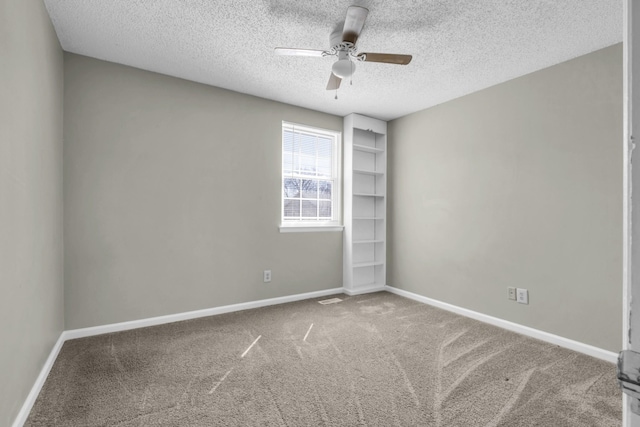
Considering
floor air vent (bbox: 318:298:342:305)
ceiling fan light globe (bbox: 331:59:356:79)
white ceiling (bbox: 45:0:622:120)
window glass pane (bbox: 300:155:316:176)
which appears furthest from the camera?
window glass pane (bbox: 300:155:316:176)

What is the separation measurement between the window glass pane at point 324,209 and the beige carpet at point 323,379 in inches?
63.7

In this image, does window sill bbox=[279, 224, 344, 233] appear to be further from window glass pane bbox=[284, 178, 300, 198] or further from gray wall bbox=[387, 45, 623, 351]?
gray wall bbox=[387, 45, 623, 351]

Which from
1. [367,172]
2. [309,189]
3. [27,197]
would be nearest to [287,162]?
[309,189]

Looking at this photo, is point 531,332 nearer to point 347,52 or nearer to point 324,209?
point 324,209

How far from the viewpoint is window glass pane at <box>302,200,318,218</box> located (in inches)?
161

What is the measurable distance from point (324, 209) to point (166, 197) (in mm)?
2009

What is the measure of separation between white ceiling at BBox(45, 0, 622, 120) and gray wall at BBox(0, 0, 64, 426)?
48 centimetres

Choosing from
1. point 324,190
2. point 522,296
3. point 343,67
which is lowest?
point 522,296

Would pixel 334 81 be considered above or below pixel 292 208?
above

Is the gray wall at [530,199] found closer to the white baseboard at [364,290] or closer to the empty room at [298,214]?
the empty room at [298,214]

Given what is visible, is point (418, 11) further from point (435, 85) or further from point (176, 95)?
point (176, 95)

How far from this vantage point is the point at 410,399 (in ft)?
6.12

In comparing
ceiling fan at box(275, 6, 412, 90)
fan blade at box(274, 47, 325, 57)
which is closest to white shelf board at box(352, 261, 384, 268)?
ceiling fan at box(275, 6, 412, 90)

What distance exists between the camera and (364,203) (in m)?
4.50
